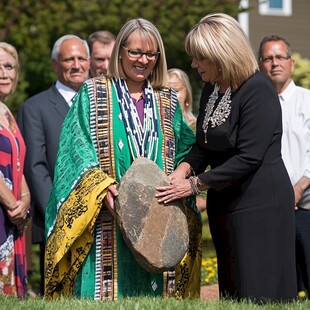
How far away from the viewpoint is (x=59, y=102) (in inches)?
313

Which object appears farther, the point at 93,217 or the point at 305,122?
the point at 305,122

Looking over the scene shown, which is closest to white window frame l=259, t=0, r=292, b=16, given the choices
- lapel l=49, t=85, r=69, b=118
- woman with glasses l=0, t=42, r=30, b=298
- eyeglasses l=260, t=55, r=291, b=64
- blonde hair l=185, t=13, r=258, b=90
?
eyeglasses l=260, t=55, r=291, b=64

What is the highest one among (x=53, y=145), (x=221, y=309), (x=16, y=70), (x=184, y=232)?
(x=16, y=70)

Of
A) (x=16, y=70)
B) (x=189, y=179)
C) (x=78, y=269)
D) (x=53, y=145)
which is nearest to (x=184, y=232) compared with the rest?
(x=189, y=179)

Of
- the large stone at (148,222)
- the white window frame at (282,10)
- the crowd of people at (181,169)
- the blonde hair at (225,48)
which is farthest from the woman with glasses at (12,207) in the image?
the white window frame at (282,10)

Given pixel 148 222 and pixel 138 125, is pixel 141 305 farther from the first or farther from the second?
pixel 138 125

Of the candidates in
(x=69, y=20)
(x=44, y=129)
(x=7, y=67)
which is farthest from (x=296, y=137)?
(x=69, y=20)

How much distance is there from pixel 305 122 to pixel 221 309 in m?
2.77

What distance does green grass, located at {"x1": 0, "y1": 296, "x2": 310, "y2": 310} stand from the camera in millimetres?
5363

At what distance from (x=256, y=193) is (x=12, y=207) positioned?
2166 millimetres

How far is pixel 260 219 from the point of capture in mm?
5965

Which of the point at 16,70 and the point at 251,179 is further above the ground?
the point at 16,70

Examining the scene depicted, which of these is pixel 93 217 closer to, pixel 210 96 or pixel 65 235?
pixel 65 235

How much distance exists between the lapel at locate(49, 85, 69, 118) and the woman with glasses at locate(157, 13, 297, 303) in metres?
2.08
